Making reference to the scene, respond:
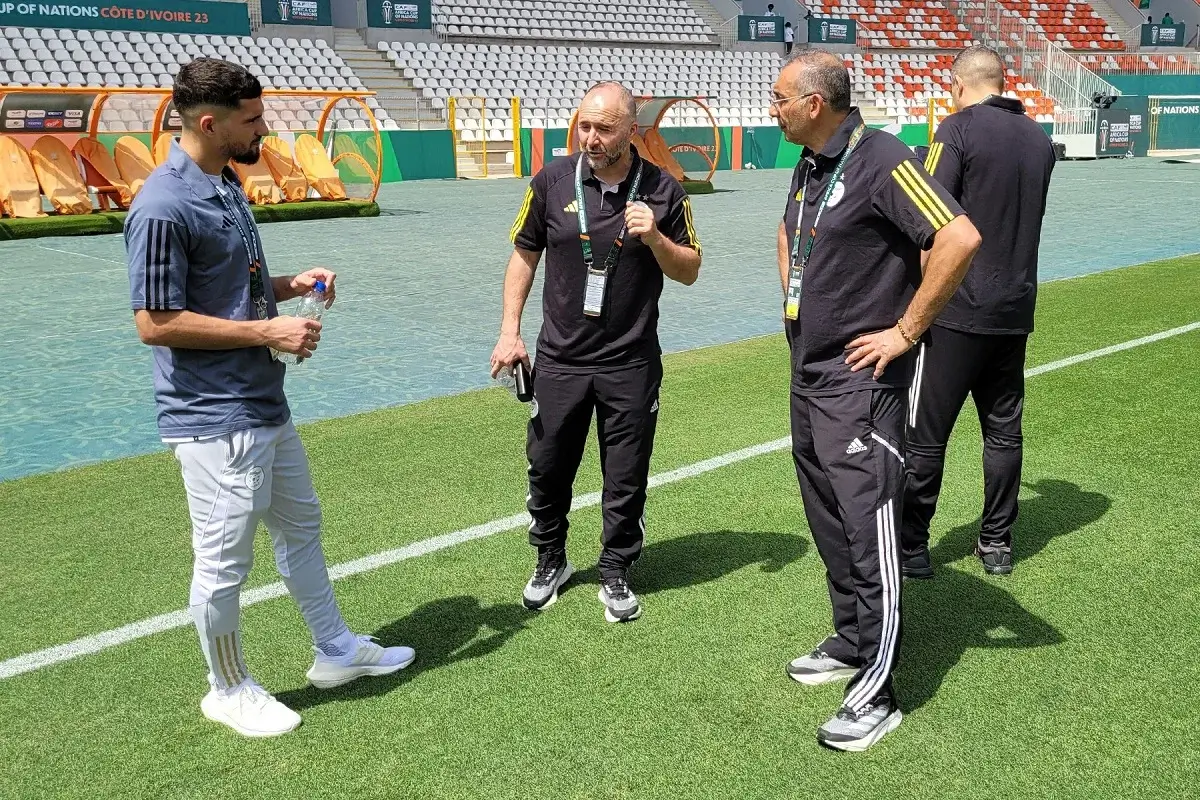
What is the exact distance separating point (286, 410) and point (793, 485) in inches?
117

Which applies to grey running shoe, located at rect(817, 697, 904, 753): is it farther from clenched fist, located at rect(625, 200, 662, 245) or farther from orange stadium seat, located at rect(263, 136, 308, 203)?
orange stadium seat, located at rect(263, 136, 308, 203)

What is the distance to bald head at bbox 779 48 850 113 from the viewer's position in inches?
128

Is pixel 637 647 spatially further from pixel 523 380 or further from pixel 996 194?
pixel 996 194

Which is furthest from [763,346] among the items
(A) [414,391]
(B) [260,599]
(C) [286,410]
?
(C) [286,410]

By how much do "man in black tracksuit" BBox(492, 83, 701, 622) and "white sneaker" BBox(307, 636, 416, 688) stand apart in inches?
27.1

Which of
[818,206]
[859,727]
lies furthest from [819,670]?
[818,206]

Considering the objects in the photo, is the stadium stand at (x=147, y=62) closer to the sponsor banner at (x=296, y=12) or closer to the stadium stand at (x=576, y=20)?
the sponsor banner at (x=296, y=12)

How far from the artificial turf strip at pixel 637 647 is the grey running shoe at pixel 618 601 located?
0.08 metres

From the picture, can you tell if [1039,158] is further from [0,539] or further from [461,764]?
[0,539]

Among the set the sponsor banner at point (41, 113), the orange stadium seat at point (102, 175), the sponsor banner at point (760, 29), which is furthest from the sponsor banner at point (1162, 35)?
the sponsor banner at point (41, 113)

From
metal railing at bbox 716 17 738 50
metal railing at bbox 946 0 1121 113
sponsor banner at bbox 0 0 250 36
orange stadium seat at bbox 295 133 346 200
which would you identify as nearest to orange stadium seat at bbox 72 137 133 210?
orange stadium seat at bbox 295 133 346 200

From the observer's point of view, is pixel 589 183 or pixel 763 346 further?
pixel 763 346

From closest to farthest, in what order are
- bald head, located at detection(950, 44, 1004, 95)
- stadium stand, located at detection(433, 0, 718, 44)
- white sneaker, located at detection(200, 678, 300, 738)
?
white sneaker, located at detection(200, 678, 300, 738) < bald head, located at detection(950, 44, 1004, 95) < stadium stand, located at detection(433, 0, 718, 44)

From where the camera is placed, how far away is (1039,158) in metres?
4.28
